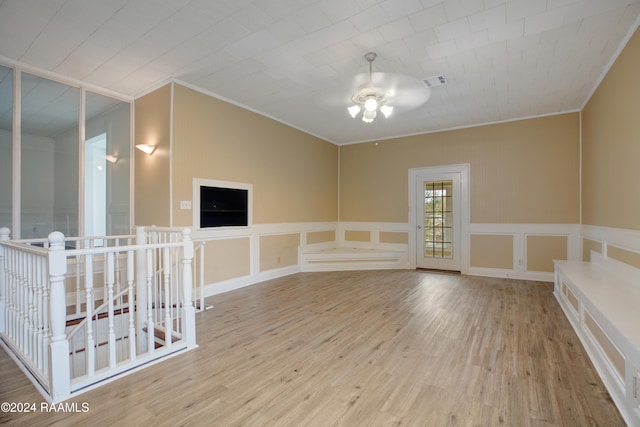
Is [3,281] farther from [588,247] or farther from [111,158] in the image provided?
[588,247]

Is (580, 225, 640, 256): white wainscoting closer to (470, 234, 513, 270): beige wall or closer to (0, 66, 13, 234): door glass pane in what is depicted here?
(470, 234, 513, 270): beige wall

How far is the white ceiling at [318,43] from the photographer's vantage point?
2.61m

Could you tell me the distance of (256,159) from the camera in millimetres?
5230

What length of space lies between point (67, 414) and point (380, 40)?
12.7 ft

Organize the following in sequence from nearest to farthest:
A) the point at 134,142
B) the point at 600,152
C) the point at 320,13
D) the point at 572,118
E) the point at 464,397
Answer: the point at 464,397, the point at 320,13, the point at 600,152, the point at 134,142, the point at 572,118

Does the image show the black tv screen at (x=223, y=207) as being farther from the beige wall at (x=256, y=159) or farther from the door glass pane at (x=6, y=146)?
the door glass pane at (x=6, y=146)

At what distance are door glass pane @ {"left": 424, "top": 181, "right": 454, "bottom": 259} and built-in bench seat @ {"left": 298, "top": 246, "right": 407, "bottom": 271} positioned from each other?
635 millimetres

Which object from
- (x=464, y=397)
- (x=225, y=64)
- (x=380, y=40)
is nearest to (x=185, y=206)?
(x=225, y=64)

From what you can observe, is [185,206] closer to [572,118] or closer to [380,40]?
[380,40]

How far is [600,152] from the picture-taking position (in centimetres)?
393

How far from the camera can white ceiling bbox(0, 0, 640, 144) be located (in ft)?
8.55

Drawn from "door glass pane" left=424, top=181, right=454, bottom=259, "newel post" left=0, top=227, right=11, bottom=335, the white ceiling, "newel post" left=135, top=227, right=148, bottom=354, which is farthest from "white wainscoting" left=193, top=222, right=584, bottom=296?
the white ceiling

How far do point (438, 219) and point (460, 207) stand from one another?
51 cm

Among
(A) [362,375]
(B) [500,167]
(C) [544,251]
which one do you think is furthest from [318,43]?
(C) [544,251]
